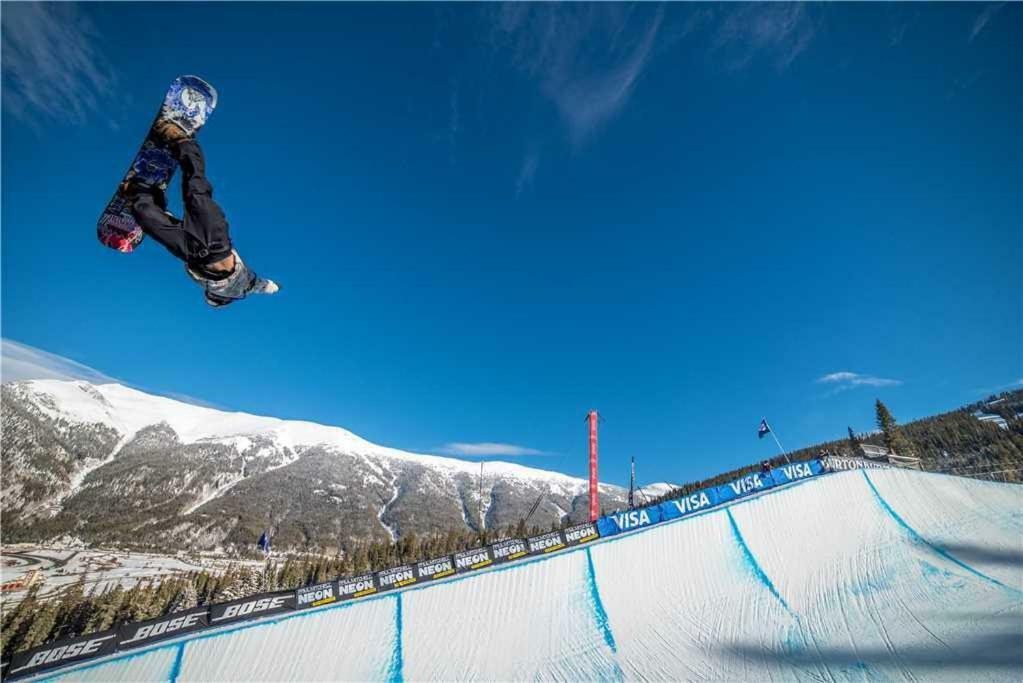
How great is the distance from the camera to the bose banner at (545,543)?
18781 mm

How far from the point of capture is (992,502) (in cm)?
2531

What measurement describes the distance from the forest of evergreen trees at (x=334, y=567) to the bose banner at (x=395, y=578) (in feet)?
83.1

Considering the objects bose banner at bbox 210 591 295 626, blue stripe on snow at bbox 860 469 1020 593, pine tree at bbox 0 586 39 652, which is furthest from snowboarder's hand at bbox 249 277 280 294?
pine tree at bbox 0 586 39 652

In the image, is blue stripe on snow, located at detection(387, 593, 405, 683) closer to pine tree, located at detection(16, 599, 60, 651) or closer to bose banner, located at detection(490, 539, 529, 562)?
bose banner, located at detection(490, 539, 529, 562)

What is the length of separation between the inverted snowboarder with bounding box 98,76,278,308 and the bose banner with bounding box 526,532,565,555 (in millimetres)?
18015

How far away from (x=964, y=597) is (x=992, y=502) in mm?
14995

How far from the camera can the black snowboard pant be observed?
3020 millimetres

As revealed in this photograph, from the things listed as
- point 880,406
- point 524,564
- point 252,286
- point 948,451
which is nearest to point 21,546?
point 524,564

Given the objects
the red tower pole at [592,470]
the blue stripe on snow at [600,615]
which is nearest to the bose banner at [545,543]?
the blue stripe on snow at [600,615]

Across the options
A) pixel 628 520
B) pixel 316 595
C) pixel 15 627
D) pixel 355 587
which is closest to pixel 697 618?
pixel 628 520

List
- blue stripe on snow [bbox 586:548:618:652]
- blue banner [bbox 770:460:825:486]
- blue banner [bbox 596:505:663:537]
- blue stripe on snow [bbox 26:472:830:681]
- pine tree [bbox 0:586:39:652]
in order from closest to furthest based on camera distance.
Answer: blue stripe on snow [bbox 26:472:830:681]
blue stripe on snow [bbox 586:548:618:652]
blue banner [bbox 596:505:663:537]
blue banner [bbox 770:460:825:486]
pine tree [bbox 0:586:39:652]

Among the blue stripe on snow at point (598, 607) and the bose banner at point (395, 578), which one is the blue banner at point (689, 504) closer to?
the blue stripe on snow at point (598, 607)

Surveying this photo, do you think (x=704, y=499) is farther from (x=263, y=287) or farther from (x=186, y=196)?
(x=186, y=196)

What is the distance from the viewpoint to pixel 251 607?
15.7 meters
